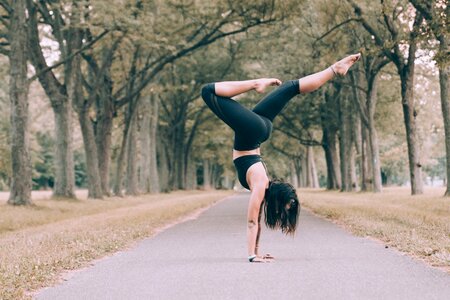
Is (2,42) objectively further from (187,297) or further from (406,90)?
(187,297)

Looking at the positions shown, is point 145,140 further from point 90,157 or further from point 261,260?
point 261,260

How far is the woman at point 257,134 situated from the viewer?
7.27 metres

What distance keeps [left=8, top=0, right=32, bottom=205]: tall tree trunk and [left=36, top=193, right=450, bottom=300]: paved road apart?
9540 millimetres

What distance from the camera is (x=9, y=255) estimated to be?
8242 mm

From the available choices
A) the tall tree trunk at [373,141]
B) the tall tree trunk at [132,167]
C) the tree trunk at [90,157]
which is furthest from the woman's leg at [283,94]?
the tall tree trunk at [132,167]

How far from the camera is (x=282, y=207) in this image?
24.4 feet

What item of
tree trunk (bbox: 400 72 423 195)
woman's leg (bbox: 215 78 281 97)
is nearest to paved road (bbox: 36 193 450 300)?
woman's leg (bbox: 215 78 281 97)

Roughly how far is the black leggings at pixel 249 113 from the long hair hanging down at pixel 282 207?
1.95ft

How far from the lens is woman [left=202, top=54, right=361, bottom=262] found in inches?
286

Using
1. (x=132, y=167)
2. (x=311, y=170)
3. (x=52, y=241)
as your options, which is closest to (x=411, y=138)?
(x=132, y=167)

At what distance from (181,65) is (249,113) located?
33128 mm

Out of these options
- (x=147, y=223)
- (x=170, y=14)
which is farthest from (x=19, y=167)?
(x=170, y=14)

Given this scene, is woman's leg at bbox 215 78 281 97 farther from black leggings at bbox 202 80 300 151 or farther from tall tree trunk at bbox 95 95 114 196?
tall tree trunk at bbox 95 95 114 196

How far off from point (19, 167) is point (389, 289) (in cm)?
1488
